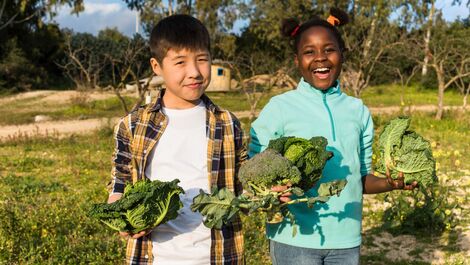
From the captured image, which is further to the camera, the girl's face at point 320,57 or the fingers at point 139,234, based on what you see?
the girl's face at point 320,57

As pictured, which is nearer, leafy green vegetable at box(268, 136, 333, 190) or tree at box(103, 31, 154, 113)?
leafy green vegetable at box(268, 136, 333, 190)

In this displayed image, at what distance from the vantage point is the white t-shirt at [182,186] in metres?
2.15

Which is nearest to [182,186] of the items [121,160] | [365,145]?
[121,160]

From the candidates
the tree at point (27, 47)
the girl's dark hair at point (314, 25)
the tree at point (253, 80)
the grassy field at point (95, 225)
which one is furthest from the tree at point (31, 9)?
the girl's dark hair at point (314, 25)

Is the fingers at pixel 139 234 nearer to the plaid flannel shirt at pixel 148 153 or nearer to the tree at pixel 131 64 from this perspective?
the plaid flannel shirt at pixel 148 153

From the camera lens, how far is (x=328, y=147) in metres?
2.29

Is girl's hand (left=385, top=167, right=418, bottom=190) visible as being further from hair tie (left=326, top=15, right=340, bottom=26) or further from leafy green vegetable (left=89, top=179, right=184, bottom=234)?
leafy green vegetable (left=89, top=179, right=184, bottom=234)

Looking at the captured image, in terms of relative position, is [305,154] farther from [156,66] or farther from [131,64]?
[131,64]

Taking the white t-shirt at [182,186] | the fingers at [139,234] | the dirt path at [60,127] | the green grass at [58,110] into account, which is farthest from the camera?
the green grass at [58,110]

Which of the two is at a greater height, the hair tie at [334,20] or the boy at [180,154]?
the hair tie at [334,20]

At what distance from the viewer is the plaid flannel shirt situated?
2162 millimetres

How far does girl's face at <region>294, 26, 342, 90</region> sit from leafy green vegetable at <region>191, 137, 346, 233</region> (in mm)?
412

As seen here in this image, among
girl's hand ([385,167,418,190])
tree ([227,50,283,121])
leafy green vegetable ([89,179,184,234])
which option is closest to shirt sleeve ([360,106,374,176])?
girl's hand ([385,167,418,190])

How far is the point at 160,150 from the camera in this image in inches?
86.0
